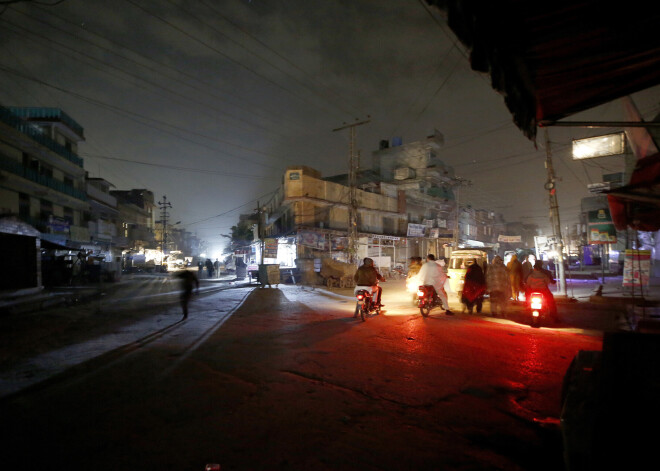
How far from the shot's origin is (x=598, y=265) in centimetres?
3300

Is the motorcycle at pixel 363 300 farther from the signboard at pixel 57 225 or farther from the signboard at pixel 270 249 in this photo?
the signboard at pixel 57 225

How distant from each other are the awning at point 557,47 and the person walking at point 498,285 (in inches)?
294

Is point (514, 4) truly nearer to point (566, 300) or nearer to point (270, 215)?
point (566, 300)

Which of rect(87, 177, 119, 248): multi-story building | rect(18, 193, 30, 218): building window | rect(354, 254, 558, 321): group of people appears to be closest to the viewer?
rect(354, 254, 558, 321): group of people

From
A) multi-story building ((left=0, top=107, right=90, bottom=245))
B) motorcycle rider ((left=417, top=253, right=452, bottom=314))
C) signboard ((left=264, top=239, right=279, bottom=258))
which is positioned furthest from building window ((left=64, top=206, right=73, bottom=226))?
motorcycle rider ((left=417, top=253, right=452, bottom=314))

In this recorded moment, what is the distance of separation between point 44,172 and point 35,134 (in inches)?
152

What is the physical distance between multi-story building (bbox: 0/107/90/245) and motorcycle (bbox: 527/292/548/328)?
28.2 m

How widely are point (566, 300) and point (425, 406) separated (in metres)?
11.8

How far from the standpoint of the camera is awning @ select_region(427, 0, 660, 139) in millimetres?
2256

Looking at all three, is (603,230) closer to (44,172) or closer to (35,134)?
(35,134)

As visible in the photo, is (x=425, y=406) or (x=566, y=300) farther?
(x=566, y=300)

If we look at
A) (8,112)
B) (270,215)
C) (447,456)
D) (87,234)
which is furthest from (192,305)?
(270,215)

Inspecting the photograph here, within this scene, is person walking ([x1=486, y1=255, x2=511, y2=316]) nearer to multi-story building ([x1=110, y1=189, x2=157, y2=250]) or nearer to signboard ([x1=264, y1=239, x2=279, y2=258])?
signboard ([x1=264, y1=239, x2=279, y2=258])

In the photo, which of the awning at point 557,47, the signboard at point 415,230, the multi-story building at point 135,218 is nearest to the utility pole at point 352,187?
the signboard at point 415,230
